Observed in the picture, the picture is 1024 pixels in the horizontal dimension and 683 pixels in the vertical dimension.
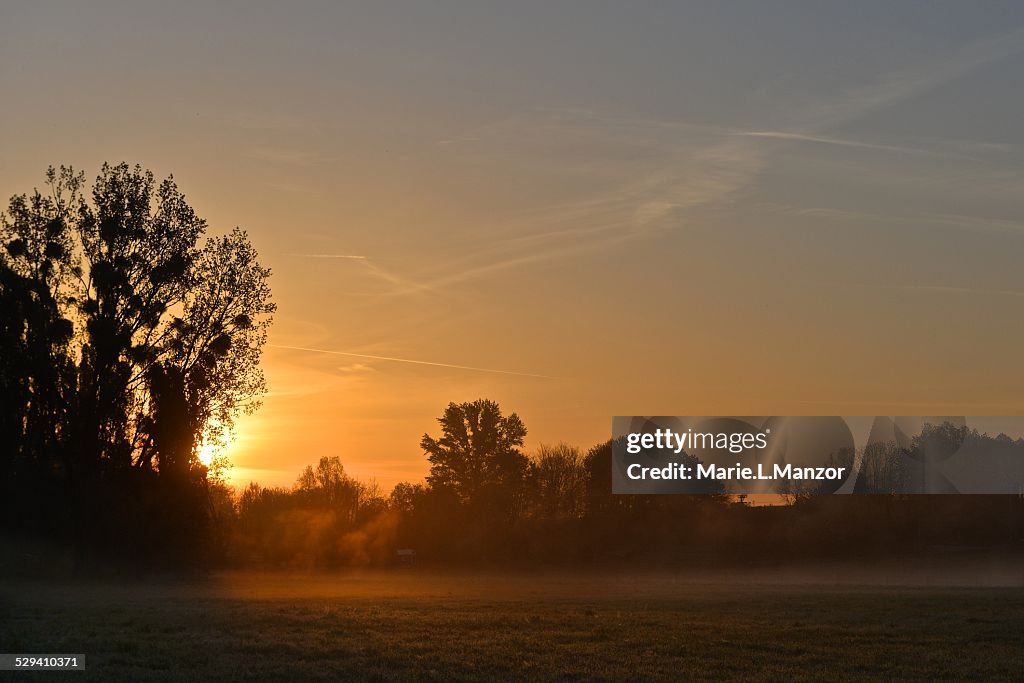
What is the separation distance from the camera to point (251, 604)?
33031 mm

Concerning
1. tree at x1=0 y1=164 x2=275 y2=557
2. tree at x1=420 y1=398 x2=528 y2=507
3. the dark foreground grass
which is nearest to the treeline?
tree at x1=420 y1=398 x2=528 y2=507

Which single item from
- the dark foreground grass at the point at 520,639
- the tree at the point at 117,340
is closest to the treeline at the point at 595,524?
the tree at the point at 117,340

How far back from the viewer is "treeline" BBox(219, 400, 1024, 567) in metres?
98.6

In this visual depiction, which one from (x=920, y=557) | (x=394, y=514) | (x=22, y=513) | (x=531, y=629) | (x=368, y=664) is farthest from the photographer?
(x=394, y=514)

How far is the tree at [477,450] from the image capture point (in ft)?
371

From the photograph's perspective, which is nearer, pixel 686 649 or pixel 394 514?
pixel 686 649


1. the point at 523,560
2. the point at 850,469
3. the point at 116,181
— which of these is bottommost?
the point at 523,560

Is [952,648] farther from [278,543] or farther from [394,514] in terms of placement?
[394,514]

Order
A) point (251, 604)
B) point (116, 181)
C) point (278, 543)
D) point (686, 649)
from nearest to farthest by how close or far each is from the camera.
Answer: point (686, 649) → point (251, 604) → point (116, 181) → point (278, 543)

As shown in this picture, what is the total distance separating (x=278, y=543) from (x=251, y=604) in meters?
59.1

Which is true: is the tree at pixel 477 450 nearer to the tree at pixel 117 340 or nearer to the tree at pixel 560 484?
the tree at pixel 560 484

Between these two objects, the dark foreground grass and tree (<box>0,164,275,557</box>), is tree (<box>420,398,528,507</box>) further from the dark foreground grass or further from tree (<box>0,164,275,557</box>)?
the dark foreground grass

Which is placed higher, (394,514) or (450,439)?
(450,439)

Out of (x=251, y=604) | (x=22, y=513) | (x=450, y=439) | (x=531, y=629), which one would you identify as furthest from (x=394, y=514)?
(x=531, y=629)
